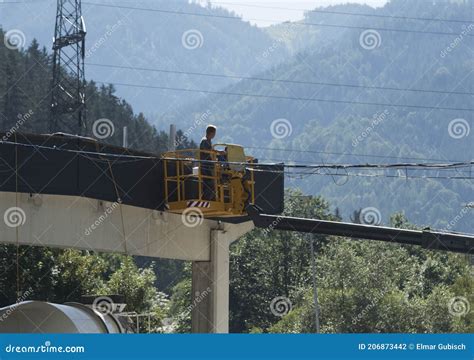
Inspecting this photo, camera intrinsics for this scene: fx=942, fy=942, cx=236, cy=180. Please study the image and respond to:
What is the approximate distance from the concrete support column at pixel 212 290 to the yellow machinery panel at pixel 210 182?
3110 millimetres

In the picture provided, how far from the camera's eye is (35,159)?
77.9 ft

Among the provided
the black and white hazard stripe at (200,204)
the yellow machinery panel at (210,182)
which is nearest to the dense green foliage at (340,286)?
the yellow machinery panel at (210,182)

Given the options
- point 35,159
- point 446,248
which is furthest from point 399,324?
point 35,159

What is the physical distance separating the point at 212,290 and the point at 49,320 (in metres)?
8.34

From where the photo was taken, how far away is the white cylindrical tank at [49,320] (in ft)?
73.8

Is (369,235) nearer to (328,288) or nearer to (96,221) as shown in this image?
(96,221)

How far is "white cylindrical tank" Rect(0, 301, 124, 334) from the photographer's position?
73.8ft

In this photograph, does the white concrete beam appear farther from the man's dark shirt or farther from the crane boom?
the crane boom

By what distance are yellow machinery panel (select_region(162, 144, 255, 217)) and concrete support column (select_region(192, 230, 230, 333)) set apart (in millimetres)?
3110

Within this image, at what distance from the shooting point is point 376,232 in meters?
26.1

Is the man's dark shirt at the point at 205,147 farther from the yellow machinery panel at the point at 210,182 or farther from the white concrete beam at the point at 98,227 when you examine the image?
the white concrete beam at the point at 98,227

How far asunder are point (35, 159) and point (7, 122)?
323 ft

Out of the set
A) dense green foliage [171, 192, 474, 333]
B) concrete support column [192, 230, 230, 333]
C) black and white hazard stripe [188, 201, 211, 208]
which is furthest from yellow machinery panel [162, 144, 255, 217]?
dense green foliage [171, 192, 474, 333]

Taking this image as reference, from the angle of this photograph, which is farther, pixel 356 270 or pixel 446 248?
pixel 356 270
